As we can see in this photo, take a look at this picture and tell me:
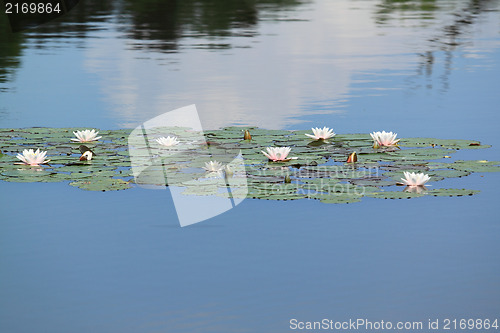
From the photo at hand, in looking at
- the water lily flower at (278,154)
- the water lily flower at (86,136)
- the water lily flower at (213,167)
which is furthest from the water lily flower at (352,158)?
the water lily flower at (86,136)

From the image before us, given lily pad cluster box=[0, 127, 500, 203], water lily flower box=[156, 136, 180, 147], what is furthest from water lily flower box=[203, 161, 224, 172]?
water lily flower box=[156, 136, 180, 147]

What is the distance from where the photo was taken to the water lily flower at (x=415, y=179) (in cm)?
708

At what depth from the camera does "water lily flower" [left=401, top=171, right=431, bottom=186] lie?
7082 mm

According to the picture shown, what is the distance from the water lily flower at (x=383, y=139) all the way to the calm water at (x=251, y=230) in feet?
1.84

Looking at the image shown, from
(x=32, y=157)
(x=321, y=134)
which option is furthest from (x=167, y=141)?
Answer: (x=321, y=134)

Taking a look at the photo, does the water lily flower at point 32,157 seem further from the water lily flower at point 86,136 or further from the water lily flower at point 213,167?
Answer: the water lily flower at point 213,167

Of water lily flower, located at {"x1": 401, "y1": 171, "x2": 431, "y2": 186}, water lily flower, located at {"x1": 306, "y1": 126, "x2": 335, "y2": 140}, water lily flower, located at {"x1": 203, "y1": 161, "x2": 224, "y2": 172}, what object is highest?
water lily flower, located at {"x1": 401, "y1": 171, "x2": 431, "y2": 186}

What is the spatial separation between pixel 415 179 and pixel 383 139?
1.35 m

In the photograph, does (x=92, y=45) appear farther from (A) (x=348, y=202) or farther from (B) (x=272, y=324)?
(B) (x=272, y=324)

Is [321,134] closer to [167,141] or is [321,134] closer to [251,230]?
[167,141]

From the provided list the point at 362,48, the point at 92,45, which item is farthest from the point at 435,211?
the point at 92,45

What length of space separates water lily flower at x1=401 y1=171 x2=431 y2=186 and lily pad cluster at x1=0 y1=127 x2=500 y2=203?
7 centimetres

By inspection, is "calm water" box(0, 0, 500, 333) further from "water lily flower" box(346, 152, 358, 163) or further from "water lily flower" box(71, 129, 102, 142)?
"water lily flower" box(71, 129, 102, 142)

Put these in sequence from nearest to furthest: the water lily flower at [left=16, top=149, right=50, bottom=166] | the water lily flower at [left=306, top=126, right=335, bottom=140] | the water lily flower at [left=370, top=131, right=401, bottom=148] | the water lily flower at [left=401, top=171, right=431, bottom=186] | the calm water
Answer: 1. the calm water
2. the water lily flower at [left=401, top=171, right=431, bottom=186]
3. the water lily flower at [left=16, top=149, right=50, bottom=166]
4. the water lily flower at [left=370, top=131, right=401, bottom=148]
5. the water lily flower at [left=306, top=126, right=335, bottom=140]
